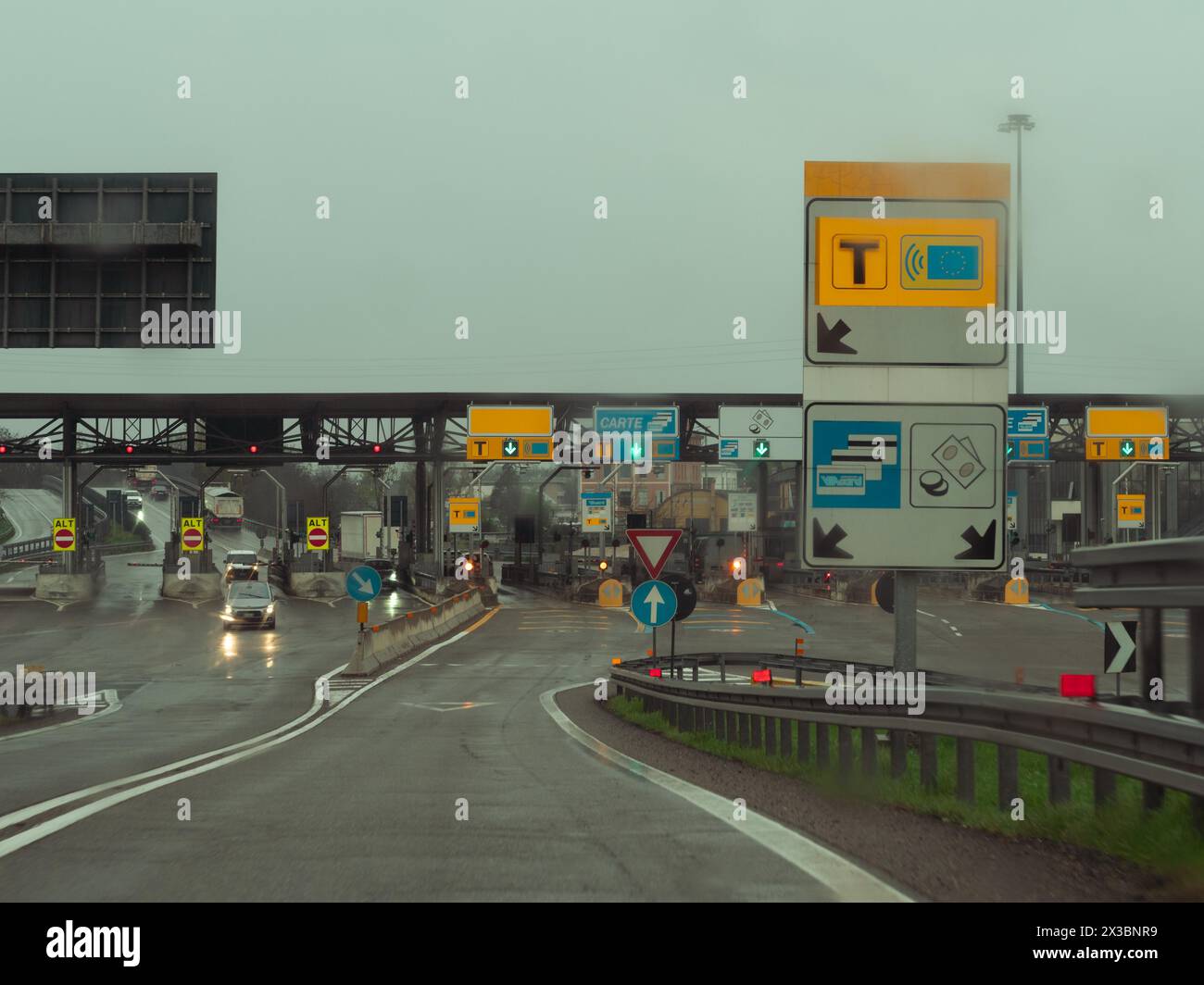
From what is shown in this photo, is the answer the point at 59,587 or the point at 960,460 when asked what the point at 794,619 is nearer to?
the point at 59,587

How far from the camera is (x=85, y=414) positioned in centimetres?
6919

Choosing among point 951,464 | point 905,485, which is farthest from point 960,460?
point 905,485

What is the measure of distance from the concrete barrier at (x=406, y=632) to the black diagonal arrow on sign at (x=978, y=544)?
23087 mm

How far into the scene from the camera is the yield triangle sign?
21.7 meters

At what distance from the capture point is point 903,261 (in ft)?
35.8

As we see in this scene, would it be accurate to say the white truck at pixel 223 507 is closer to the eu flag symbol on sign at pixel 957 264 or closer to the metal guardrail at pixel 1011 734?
the metal guardrail at pixel 1011 734

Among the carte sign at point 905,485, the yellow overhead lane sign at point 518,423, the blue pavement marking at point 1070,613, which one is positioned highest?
the yellow overhead lane sign at point 518,423

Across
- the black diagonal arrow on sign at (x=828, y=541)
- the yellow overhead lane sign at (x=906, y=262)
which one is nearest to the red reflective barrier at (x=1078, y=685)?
the black diagonal arrow on sign at (x=828, y=541)

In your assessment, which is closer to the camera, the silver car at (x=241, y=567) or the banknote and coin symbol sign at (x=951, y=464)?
the banknote and coin symbol sign at (x=951, y=464)

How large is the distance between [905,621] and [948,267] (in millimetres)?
Result: 2761

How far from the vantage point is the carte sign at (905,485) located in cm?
1070

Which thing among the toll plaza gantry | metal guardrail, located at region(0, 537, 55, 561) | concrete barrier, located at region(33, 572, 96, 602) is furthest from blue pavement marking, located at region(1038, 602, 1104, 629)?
metal guardrail, located at region(0, 537, 55, 561)
